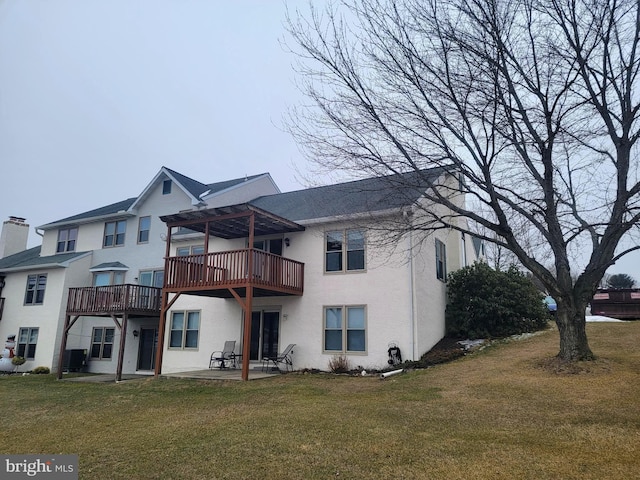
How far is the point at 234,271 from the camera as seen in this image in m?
14.3

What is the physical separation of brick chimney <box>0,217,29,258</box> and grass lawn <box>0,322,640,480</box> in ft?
61.0

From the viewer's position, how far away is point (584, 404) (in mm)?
7648

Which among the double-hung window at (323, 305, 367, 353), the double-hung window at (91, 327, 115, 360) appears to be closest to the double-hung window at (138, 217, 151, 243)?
the double-hung window at (91, 327, 115, 360)

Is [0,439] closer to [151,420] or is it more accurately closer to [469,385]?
[151,420]

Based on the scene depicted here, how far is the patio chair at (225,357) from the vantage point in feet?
51.9

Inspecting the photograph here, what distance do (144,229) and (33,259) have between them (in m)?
7.23

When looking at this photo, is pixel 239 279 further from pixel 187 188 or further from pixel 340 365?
pixel 187 188

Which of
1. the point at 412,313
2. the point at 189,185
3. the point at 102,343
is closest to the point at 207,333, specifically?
the point at 102,343

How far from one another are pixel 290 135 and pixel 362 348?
7022mm

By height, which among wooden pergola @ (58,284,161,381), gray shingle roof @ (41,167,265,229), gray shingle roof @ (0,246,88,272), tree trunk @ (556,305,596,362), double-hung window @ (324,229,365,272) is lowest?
tree trunk @ (556,305,596,362)

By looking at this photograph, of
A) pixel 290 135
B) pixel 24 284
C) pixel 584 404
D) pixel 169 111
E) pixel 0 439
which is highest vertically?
pixel 169 111

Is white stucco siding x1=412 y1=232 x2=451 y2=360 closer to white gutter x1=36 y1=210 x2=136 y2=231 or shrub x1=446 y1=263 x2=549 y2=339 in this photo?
shrub x1=446 y1=263 x2=549 y2=339

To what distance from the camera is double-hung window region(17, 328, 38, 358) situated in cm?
2075

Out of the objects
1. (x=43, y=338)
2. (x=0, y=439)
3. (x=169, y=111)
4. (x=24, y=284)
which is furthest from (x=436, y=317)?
(x=169, y=111)
